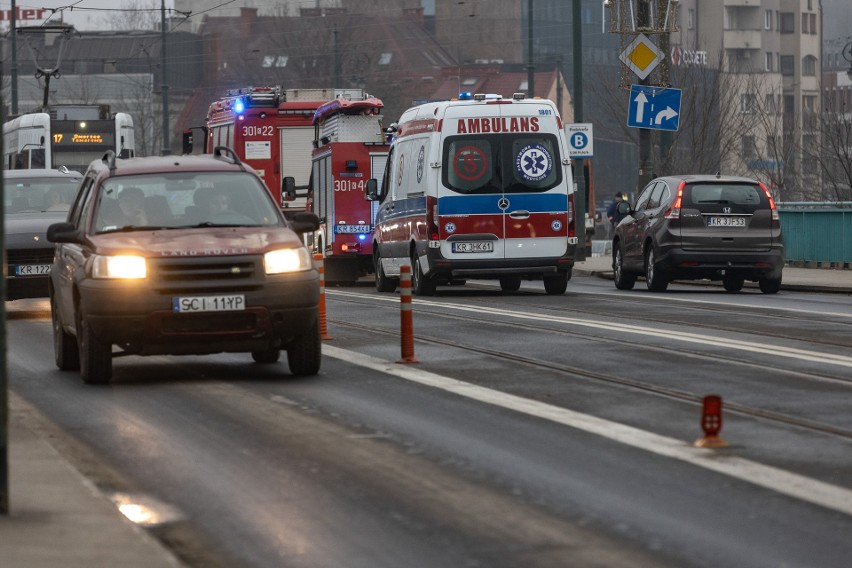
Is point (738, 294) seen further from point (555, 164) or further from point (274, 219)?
point (274, 219)

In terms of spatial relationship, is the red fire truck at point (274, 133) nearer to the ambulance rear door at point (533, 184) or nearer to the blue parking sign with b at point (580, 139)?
the blue parking sign with b at point (580, 139)

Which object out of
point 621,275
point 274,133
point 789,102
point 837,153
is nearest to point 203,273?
point 621,275

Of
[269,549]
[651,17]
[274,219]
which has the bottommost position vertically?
[269,549]

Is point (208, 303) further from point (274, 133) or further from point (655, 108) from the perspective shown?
point (274, 133)

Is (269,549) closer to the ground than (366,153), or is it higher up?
closer to the ground

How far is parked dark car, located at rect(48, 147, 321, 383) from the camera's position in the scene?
12.4 meters

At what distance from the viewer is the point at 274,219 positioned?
13.6 m

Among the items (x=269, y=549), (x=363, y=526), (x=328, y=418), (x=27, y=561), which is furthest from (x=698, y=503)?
(x=328, y=418)

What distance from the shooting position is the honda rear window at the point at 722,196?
24922mm

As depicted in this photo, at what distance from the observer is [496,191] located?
2419 centimetres

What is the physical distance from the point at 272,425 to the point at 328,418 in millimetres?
405

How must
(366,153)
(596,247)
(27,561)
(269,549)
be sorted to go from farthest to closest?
(596,247) → (366,153) → (269,549) → (27,561)

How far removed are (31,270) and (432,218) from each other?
5.59 meters

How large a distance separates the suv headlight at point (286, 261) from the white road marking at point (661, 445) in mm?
1079
